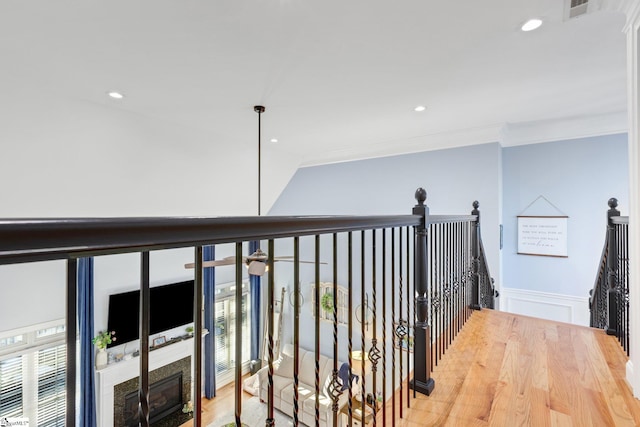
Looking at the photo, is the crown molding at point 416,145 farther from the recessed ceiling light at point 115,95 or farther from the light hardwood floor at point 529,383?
the recessed ceiling light at point 115,95

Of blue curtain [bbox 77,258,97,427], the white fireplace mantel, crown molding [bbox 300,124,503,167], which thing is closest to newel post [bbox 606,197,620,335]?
crown molding [bbox 300,124,503,167]

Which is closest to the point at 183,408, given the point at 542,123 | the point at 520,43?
the point at 520,43

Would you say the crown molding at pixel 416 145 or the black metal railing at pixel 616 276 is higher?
the crown molding at pixel 416 145

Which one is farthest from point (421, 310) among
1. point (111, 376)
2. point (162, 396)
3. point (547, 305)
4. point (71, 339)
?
point (162, 396)

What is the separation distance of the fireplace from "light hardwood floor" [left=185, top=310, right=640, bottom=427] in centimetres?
494

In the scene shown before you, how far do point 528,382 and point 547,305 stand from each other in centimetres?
331

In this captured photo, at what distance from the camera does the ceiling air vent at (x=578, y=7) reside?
183 centimetres

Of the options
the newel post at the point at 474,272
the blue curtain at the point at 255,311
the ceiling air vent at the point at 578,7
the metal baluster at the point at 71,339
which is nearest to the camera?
the metal baluster at the point at 71,339

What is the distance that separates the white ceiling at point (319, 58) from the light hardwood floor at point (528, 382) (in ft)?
7.12

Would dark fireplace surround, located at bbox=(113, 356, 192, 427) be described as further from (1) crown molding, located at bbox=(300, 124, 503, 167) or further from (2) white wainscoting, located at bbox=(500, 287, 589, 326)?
(2) white wainscoting, located at bbox=(500, 287, 589, 326)

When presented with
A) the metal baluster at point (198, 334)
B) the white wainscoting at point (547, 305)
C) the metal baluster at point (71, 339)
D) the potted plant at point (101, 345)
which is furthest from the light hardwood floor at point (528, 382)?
the potted plant at point (101, 345)

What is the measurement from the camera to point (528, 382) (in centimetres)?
173

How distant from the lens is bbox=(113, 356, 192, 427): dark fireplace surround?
4844 mm

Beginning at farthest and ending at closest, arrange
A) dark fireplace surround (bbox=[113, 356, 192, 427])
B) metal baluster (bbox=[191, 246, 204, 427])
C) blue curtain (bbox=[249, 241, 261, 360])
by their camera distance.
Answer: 1. blue curtain (bbox=[249, 241, 261, 360])
2. dark fireplace surround (bbox=[113, 356, 192, 427])
3. metal baluster (bbox=[191, 246, 204, 427])
